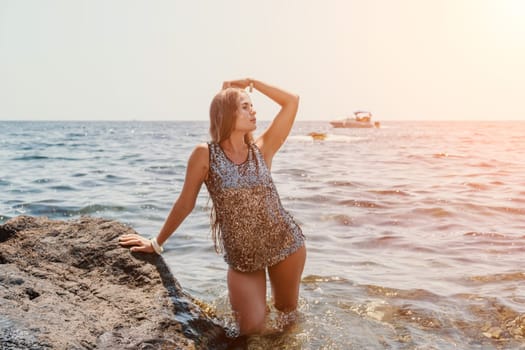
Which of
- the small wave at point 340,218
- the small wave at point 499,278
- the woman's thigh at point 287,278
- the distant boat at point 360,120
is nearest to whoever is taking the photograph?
the woman's thigh at point 287,278

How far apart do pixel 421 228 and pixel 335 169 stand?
1078cm

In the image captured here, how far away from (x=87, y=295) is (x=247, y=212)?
56.5 inches

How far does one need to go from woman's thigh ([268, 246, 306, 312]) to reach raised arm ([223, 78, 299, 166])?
899 millimetres

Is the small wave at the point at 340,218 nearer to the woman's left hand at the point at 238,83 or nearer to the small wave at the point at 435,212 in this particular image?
the small wave at the point at 435,212

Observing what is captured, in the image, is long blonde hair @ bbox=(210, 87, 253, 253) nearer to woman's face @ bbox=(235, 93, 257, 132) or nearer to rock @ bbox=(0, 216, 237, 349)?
woman's face @ bbox=(235, 93, 257, 132)

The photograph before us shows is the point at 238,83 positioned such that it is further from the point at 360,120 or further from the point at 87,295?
the point at 360,120

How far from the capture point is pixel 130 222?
34.6ft

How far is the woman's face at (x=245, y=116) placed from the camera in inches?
179

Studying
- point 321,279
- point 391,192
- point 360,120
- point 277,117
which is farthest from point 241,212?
point 360,120

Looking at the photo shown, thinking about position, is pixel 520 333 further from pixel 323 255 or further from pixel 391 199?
pixel 391 199

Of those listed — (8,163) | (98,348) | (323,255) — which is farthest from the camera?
(8,163)

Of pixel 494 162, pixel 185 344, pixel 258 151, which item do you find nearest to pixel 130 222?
pixel 258 151

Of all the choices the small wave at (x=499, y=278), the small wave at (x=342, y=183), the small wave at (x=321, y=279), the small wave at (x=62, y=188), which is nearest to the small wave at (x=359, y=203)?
Answer: the small wave at (x=342, y=183)

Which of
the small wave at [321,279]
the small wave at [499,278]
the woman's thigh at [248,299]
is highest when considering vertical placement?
the woman's thigh at [248,299]
